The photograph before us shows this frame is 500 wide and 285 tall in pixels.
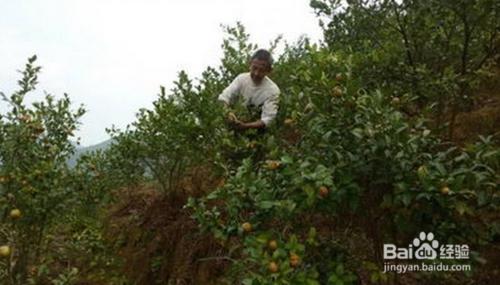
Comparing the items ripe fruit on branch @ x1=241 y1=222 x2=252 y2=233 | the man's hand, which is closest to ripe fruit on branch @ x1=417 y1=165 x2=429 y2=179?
ripe fruit on branch @ x1=241 y1=222 x2=252 y2=233

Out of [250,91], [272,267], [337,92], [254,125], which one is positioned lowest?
[272,267]

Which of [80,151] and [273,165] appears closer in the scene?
[273,165]

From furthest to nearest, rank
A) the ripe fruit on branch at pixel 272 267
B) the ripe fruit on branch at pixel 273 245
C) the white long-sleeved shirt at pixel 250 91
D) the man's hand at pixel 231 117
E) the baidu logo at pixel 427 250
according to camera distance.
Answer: the white long-sleeved shirt at pixel 250 91
the man's hand at pixel 231 117
the baidu logo at pixel 427 250
the ripe fruit on branch at pixel 273 245
the ripe fruit on branch at pixel 272 267

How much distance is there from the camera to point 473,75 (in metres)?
5.33

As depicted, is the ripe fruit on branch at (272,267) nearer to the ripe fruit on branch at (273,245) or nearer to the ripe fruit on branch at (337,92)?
the ripe fruit on branch at (273,245)

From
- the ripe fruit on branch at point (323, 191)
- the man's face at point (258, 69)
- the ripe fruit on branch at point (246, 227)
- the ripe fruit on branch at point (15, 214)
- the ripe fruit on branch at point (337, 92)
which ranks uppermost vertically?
the man's face at point (258, 69)

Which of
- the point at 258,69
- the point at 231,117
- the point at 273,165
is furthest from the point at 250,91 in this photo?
the point at 273,165

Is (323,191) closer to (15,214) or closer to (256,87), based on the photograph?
(15,214)

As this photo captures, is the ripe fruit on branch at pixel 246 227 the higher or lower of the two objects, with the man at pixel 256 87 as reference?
lower

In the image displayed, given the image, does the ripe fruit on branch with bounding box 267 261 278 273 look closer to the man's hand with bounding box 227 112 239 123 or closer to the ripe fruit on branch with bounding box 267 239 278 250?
the ripe fruit on branch with bounding box 267 239 278 250

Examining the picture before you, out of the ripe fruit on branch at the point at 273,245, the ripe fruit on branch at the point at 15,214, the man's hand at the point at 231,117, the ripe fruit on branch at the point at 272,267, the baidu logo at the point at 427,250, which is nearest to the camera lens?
the ripe fruit on branch at the point at 272,267

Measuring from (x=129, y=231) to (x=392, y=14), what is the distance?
3382 millimetres

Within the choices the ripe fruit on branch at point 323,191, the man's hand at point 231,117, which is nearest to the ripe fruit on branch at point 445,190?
the ripe fruit on branch at point 323,191

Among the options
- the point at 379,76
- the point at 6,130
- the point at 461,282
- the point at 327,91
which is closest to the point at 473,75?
the point at 379,76
